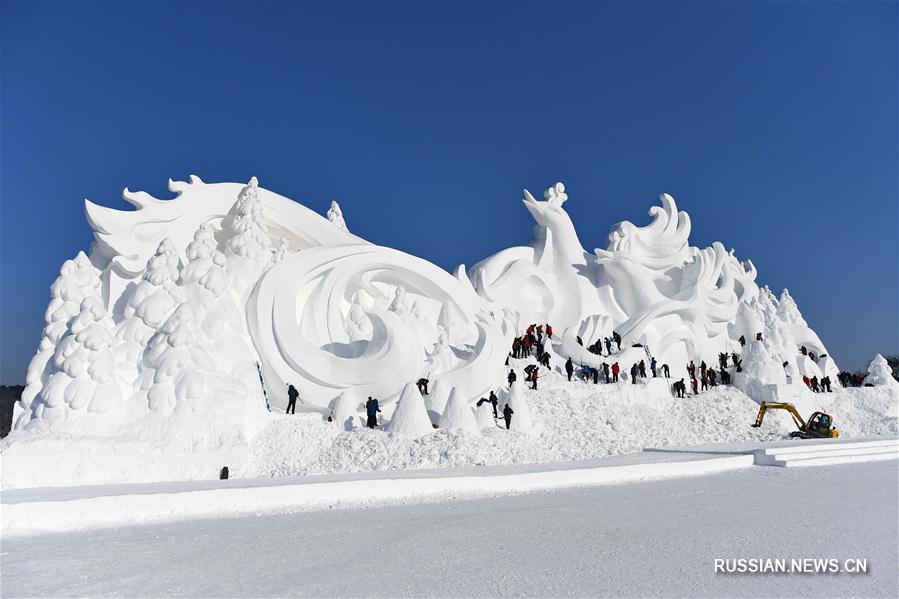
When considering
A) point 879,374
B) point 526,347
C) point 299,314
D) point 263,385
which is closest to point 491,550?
point 263,385

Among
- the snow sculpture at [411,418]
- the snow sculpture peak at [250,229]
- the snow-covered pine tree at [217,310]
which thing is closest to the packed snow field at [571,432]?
the snow sculpture at [411,418]

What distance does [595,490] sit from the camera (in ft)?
35.0

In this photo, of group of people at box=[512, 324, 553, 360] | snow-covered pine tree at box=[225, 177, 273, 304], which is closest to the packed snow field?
group of people at box=[512, 324, 553, 360]

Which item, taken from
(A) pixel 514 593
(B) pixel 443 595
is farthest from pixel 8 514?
(A) pixel 514 593

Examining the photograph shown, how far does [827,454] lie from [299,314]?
1560 centimetres

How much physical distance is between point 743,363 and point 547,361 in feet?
27.2

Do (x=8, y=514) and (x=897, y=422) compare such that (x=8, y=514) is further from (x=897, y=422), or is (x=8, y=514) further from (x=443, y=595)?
(x=897, y=422)

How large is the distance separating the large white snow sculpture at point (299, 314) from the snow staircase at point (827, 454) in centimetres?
663

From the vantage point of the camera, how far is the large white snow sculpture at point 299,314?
15.3 metres

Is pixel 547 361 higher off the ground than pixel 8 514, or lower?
higher

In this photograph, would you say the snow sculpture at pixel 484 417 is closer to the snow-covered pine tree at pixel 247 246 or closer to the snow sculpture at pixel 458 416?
the snow sculpture at pixel 458 416

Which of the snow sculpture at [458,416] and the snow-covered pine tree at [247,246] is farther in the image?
the snow-covered pine tree at [247,246]

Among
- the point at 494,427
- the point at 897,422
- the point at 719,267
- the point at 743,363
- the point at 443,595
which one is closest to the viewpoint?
the point at 443,595

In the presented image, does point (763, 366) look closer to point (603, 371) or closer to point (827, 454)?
point (603, 371)
